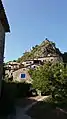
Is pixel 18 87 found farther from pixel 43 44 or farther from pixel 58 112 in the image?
pixel 43 44

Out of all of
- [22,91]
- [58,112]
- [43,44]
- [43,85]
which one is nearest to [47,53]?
[43,44]

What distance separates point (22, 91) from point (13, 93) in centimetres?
482

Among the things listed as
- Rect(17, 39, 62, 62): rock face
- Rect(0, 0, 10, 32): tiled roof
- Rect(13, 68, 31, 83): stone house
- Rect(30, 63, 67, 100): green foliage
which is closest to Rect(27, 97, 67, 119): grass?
Rect(30, 63, 67, 100): green foliage

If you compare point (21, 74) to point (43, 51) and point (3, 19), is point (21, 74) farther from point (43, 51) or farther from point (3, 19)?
point (3, 19)

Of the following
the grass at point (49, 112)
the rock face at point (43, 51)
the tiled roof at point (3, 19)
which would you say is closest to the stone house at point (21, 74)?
the rock face at point (43, 51)

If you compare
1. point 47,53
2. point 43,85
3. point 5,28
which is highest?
point 47,53

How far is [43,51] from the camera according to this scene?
2606 inches

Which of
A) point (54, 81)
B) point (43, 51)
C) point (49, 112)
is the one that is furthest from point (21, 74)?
point (49, 112)

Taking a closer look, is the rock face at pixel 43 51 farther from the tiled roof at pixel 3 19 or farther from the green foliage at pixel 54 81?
the tiled roof at pixel 3 19

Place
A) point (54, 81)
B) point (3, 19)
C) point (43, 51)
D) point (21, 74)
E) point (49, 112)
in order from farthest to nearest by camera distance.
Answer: point (43, 51)
point (21, 74)
point (54, 81)
point (49, 112)
point (3, 19)

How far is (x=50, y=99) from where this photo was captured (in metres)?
24.3

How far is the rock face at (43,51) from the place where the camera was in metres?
63.2

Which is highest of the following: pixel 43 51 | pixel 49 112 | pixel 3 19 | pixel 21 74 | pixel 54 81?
pixel 43 51

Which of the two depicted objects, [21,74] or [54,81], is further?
[21,74]
